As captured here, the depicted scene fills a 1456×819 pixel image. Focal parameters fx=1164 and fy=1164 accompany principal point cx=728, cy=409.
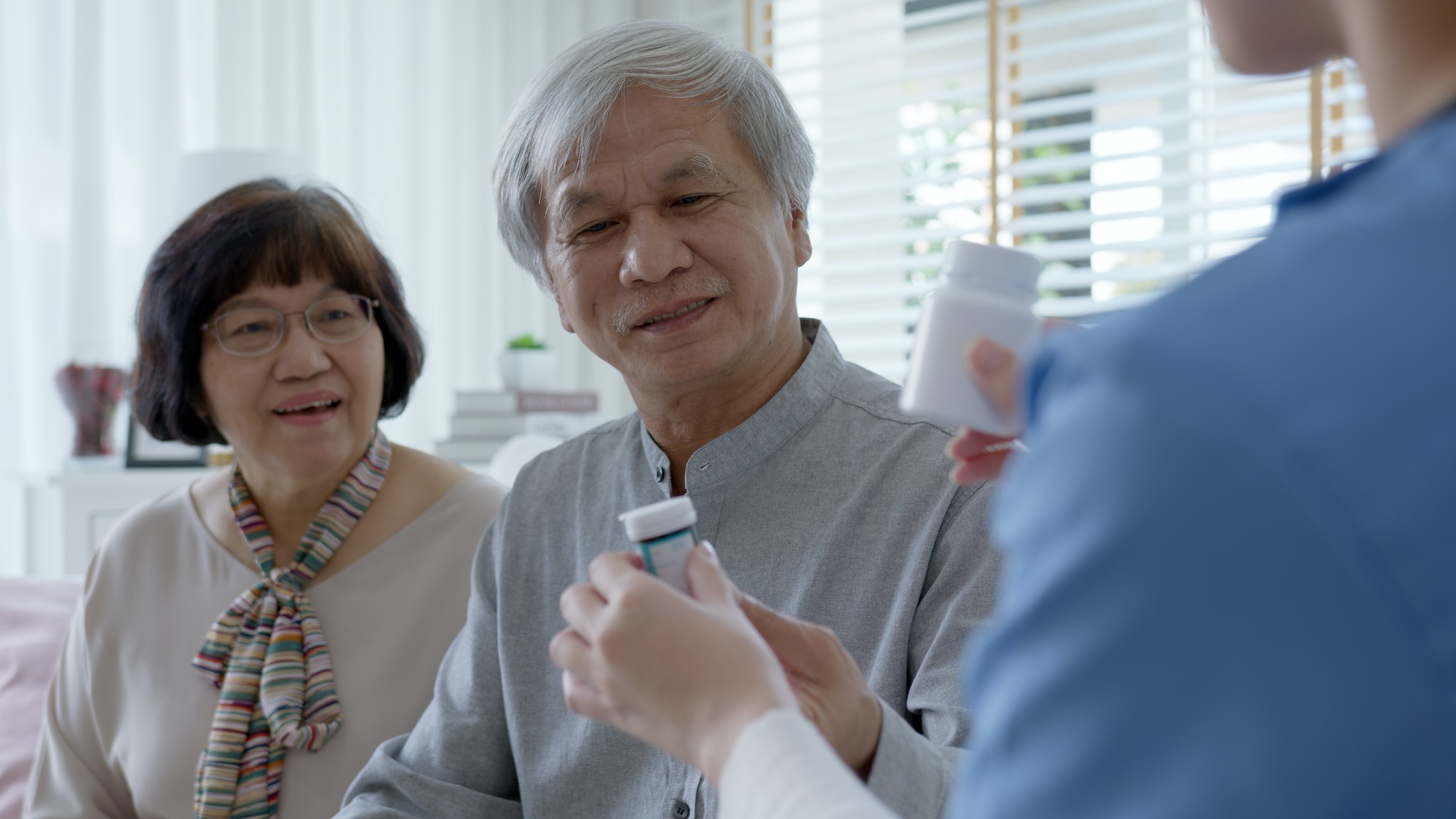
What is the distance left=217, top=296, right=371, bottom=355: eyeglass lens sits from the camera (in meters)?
1.78

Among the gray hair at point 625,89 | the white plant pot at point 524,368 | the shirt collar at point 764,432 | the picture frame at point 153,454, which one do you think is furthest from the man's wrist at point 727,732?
the white plant pot at point 524,368

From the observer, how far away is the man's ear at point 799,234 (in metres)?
1.43

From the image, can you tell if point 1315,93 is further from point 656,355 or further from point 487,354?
point 487,354

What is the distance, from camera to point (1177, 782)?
36 cm

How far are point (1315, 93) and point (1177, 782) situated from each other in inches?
118

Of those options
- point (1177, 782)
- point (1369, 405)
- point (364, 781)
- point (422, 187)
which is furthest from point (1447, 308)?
point (422, 187)

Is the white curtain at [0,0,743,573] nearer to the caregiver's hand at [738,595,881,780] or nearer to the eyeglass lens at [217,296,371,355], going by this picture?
the eyeglass lens at [217,296,371,355]

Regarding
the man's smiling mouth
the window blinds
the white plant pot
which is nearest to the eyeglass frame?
the man's smiling mouth

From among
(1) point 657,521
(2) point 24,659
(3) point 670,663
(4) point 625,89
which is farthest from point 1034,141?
(3) point 670,663

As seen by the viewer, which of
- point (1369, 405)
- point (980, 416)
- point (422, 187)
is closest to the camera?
point (1369, 405)

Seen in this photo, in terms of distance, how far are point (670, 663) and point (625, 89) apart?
0.80 m

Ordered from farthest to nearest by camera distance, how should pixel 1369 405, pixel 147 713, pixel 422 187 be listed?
pixel 422 187, pixel 147 713, pixel 1369 405

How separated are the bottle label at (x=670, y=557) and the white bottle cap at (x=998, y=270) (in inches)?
9.6

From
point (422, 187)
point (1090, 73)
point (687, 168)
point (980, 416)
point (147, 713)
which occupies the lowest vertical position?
point (147, 713)
